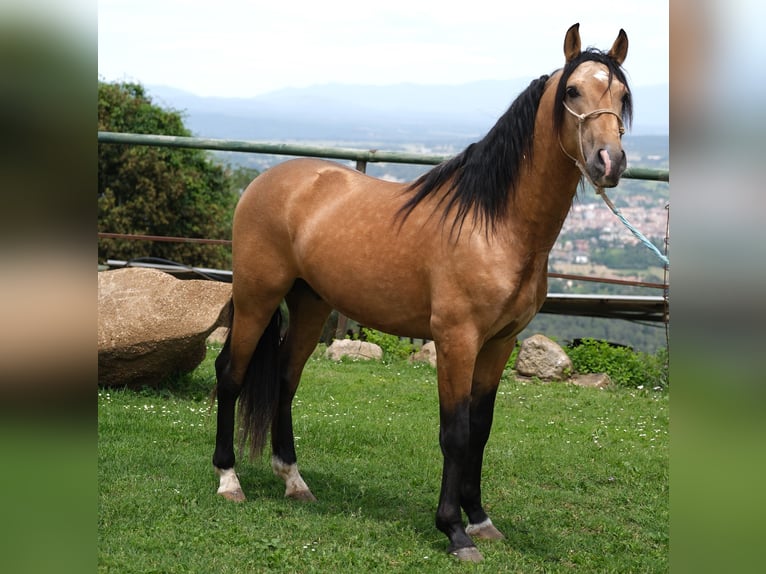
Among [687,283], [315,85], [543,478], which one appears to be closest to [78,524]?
[687,283]

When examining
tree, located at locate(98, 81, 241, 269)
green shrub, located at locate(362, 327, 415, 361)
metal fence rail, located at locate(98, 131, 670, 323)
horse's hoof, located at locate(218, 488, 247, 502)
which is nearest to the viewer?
horse's hoof, located at locate(218, 488, 247, 502)

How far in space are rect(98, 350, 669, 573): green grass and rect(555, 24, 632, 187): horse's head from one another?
1.75 m

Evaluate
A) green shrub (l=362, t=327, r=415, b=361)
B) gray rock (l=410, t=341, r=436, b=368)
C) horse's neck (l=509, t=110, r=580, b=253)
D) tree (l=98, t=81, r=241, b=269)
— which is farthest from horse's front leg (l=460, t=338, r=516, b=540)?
tree (l=98, t=81, r=241, b=269)

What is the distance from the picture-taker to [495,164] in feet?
12.3

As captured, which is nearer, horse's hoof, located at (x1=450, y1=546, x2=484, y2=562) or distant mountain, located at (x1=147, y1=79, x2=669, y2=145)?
horse's hoof, located at (x1=450, y1=546, x2=484, y2=562)

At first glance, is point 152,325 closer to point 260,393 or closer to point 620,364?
point 260,393

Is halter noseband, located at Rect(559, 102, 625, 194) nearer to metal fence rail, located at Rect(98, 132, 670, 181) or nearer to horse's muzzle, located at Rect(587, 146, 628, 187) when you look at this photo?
horse's muzzle, located at Rect(587, 146, 628, 187)

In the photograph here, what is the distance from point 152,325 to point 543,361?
136 inches

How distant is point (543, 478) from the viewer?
4.94m

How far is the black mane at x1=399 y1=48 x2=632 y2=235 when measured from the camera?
3637 mm

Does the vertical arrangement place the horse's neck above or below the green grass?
above

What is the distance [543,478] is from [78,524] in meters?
4.07

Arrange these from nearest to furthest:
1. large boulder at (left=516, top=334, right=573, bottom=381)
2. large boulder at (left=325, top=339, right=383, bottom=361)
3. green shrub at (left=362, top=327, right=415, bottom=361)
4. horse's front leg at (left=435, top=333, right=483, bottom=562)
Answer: horse's front leg at (left=435, top=333, right=483, bottom=562), large boulder at (left=516, top=334, right=573, bottom=381), large boulder at (left=325, top=339, right=383, bottom=361), green shrub at (left=362, top=327, right=415, bottom=361)

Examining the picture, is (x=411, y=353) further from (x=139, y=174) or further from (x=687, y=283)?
(x=139, y=174)
